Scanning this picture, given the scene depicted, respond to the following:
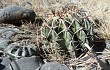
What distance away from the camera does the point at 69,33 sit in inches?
131

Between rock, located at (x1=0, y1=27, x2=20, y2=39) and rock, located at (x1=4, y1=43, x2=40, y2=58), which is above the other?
rock, located at (x1=0, y1=27, x2=20, y2=39)

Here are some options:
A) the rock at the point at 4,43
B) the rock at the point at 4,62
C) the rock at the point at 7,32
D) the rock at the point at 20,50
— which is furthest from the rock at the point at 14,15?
the rock at the point at 4,62

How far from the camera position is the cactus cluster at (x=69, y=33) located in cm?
333

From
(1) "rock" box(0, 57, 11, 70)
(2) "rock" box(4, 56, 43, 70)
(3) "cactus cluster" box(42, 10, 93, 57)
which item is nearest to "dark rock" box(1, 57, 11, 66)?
(1) "rock" box(0, 57, 11, 70)

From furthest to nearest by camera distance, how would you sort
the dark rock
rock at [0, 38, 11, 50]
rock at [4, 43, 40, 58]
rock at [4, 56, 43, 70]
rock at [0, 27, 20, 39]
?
rock at [0, 27, 20, 39] < rock at [0, 38, 11, 50] < rock at [4, 43, 40, 58] < the dark rock < rock at [4, 56, 43, 70]

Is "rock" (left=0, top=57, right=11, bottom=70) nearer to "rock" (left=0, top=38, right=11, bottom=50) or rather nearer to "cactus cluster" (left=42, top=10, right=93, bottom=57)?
"rock" (left=0, top=38, right=11, bottom=50)

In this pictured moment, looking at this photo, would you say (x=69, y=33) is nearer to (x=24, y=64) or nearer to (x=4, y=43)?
(x=24, y=64)

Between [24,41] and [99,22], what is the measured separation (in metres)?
1.37

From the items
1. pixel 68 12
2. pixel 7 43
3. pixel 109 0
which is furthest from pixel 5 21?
pixel 109 0

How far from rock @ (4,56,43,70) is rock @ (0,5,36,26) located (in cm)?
155

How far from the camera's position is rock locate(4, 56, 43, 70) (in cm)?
310

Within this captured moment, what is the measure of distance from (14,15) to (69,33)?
64.3 inches

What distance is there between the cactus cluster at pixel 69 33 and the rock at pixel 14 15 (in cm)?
126

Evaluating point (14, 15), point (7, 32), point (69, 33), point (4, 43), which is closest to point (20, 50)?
point (4, 43)
